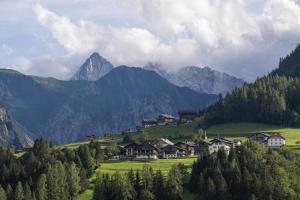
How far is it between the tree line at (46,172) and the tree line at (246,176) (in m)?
25.2

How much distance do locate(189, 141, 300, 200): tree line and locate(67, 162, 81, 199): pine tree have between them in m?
23.5

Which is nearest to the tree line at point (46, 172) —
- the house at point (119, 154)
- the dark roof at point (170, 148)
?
the house at point (119, 154)

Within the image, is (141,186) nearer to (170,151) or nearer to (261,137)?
(170,151)

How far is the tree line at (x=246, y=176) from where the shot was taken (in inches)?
4884

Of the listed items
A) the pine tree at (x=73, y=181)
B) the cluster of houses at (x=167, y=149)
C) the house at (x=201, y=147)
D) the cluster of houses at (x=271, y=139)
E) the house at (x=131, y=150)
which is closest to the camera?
the pine tree at (x=73, y=181)

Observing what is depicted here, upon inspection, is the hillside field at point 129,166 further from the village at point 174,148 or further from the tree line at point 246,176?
the tree line at point 246,176

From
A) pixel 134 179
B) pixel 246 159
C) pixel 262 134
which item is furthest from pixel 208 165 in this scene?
pixel 262 134

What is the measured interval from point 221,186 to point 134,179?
17763 mm

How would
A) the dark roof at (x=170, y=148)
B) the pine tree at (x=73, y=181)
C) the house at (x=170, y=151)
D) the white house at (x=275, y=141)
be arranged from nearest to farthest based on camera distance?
1. the pine tree at (x=73, y=181)
2. the house at (x=170, y=151)
3. the dark roof at (x=170, y=148)
4. the white house at (x=275, y=141)

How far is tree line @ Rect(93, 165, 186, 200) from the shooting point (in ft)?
406

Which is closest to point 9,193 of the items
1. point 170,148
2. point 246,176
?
point 246,176

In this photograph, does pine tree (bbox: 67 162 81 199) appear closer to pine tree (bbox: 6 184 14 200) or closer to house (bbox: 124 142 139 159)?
pine tree (bbox: 6 184 14 200)

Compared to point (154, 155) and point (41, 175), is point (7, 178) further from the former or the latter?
point (154, 155)

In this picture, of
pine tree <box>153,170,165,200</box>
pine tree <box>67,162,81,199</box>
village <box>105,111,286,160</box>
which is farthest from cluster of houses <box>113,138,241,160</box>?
pine tree <box>153,170,165,200</box>
